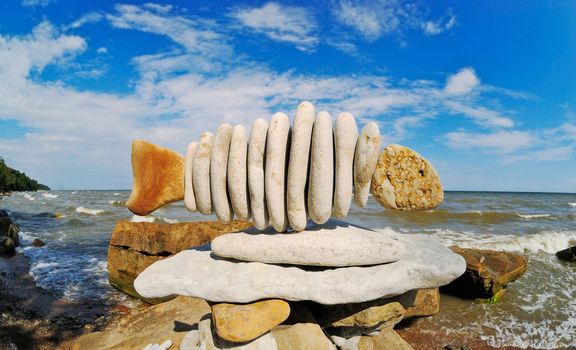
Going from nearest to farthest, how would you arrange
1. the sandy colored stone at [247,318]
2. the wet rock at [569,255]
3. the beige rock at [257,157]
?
the sandy colored stone at [247,318], the beige rock at [257,157], the wet rock at [569,255]

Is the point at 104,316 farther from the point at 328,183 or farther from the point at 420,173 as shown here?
the point at 420,173

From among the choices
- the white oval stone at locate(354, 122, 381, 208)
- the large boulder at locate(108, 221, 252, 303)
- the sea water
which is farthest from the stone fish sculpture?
the large boulder at locate(108, 221, 252, 303)

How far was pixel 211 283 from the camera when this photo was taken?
336 centimetres

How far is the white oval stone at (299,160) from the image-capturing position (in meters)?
3.27

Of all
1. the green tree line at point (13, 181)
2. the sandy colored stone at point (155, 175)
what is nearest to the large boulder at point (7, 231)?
the sandy colored stone at point (155, 175)

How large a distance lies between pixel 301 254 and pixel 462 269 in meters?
1.58

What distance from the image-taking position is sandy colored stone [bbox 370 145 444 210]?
3514 mm

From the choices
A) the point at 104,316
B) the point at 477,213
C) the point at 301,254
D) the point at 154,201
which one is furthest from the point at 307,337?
the point at 477,213

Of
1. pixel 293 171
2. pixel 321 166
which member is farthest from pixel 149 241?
pixel 321 166

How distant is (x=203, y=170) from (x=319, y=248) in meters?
1.41

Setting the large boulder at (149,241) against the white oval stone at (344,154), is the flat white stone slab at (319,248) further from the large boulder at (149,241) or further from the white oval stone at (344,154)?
the large boulder at (149,241)

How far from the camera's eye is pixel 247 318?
3160 mm

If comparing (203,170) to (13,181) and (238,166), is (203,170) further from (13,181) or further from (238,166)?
(13,181)

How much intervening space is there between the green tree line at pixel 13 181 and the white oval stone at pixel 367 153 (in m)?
64.9
